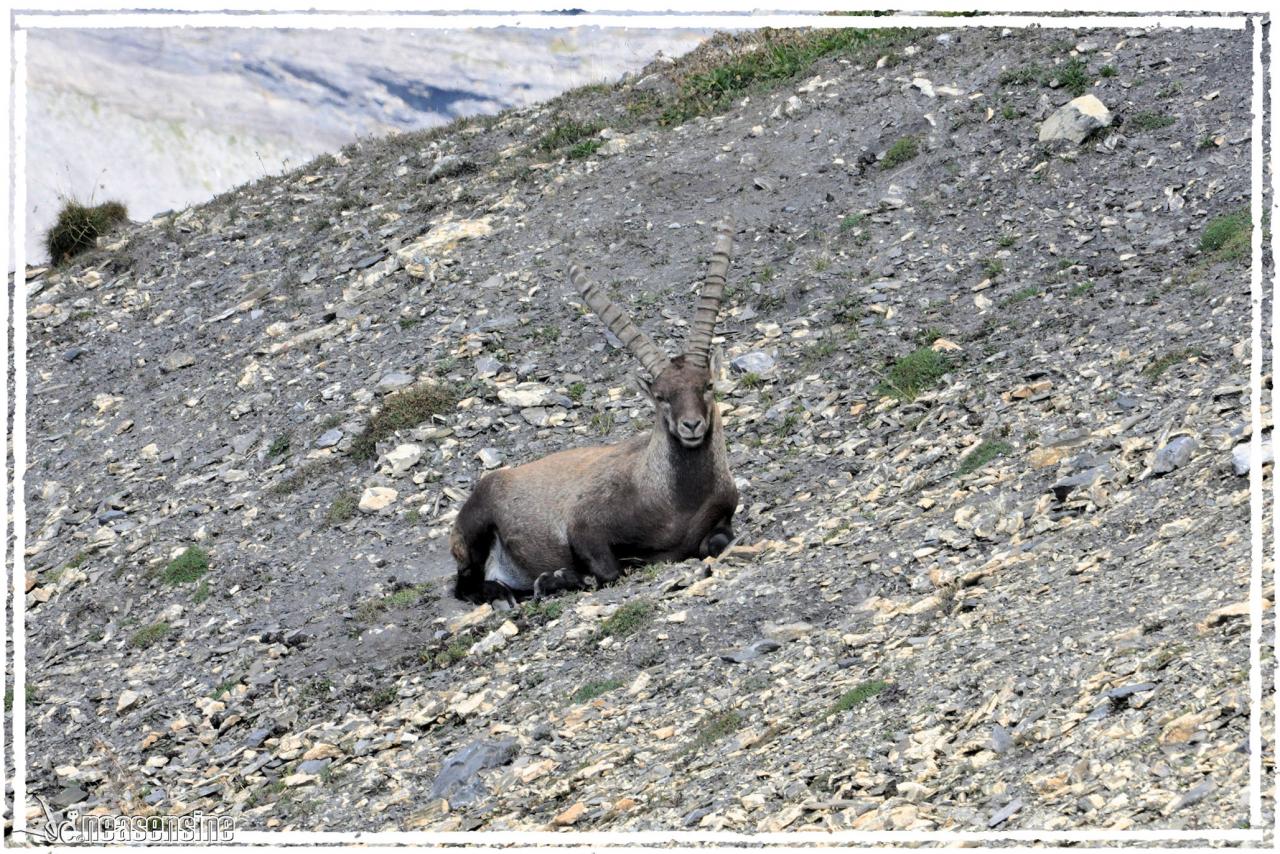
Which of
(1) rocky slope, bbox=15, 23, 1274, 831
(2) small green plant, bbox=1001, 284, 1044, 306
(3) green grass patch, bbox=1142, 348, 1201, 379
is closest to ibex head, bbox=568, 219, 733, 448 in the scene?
(1) rocky slope, bbox=15, 23, 1274, 831

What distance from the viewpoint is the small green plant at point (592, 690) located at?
10922 mm

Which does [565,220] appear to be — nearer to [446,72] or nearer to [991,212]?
[991,212]

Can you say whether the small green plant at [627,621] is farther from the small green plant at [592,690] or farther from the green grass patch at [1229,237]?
the green grass patch at [1229,237]

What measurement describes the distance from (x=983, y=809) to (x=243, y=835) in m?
4.38

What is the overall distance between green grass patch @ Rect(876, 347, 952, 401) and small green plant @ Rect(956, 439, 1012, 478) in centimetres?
240

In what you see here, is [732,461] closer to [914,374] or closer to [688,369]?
[914,374]

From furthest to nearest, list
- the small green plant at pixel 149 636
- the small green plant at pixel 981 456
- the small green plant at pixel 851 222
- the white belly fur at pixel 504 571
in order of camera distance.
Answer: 1. the small green plant at pixel 851 222
2. the small green plant at pixel 149 636
3. the white belly fur at pixel 504 571
4. the small green plant at pixel 981 456

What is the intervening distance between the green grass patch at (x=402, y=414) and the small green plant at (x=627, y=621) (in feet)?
22.6

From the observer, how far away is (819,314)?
1917 centimetres

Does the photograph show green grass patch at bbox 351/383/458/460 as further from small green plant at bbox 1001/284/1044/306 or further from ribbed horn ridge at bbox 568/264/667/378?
small green plant at bbox 1001/284/1044/306

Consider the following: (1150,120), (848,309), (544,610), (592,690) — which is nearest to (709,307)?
(544,610)

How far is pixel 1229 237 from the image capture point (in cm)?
1669

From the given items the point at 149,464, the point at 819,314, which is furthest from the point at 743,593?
the point at 149,464

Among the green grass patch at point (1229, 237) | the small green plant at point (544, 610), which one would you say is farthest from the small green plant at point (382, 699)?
the green grass patch at point (1229, 237)
